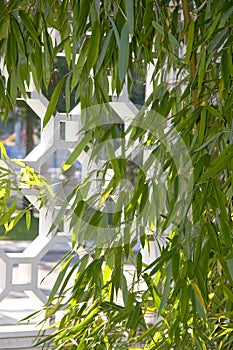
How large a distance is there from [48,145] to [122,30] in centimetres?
80

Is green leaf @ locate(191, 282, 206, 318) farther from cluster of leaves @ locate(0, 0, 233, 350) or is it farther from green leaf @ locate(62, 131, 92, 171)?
green leaf @ locate(62, 131, 92, 171)

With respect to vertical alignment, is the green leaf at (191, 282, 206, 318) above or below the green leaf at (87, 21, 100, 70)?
below

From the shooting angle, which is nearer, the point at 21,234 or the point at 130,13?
the point at 130,13

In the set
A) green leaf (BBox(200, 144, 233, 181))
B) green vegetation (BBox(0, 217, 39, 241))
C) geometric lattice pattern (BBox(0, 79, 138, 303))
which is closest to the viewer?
green leaf (BBox(200, 144, 233, 181))

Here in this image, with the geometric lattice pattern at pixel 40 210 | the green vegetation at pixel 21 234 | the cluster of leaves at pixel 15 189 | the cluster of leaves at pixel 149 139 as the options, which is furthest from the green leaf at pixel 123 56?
the green vegetation at pixel 21 234

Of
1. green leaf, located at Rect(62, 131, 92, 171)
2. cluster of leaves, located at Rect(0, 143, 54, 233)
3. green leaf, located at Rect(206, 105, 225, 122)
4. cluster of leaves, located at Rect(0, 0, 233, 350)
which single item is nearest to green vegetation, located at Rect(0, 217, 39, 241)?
cluster of leaves, located at Rect(0, 143, 54, 233)

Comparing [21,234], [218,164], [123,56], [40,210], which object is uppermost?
[123,56]

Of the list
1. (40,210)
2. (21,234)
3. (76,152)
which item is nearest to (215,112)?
(76,152)

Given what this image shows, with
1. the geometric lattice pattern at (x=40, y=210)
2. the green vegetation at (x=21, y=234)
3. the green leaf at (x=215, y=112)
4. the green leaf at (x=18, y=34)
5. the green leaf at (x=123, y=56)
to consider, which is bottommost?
Result: the green vegetation at (x=21, y=234)

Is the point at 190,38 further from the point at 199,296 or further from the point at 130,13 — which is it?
the point at 199,296

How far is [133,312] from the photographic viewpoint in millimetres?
1095

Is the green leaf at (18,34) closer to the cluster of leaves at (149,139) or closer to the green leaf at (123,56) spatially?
the cluster of leaves at (149,139)

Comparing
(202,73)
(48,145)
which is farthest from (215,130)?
(48,145)

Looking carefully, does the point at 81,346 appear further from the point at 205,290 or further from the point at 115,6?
the point at 115,6
